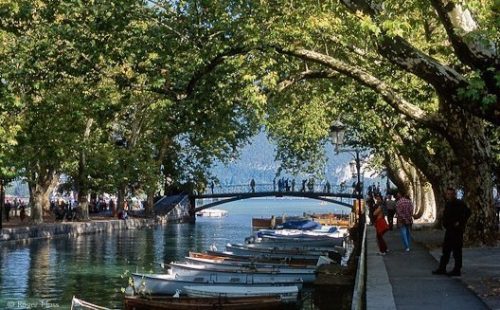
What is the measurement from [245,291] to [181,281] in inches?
97.9

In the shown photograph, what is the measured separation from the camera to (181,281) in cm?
2156

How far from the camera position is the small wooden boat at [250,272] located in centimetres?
2322

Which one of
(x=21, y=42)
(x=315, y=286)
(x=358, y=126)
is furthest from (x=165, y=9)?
(x=358, y=126)

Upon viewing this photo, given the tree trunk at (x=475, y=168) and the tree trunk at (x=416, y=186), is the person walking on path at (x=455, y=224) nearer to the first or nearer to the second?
the tree trunk at (x=475, y=168)

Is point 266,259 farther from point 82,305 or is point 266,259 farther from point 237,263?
point 82,305

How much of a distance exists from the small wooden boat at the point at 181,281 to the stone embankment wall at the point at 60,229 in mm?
21120

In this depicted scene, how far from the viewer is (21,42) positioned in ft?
78.9

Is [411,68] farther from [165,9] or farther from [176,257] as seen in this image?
[176,257]

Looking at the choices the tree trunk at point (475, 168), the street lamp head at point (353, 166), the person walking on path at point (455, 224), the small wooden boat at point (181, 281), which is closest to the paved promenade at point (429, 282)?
the person walking on path at point (455, 224)

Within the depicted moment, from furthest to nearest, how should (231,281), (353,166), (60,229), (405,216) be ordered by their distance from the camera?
1. (60,229)
2. (353,166)
3. (231,281)
4. (405,216)

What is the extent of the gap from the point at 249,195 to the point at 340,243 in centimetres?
5657

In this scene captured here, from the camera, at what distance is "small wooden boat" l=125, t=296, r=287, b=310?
18.7 meters

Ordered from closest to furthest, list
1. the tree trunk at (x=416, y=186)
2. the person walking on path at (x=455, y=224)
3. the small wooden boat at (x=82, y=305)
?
the person walking on path at (x=455, y=224) < the small wooden boat at (x=82, y=305) < the tree trunk at (x=416, y=186)

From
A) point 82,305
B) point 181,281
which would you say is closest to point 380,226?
point 181,281
